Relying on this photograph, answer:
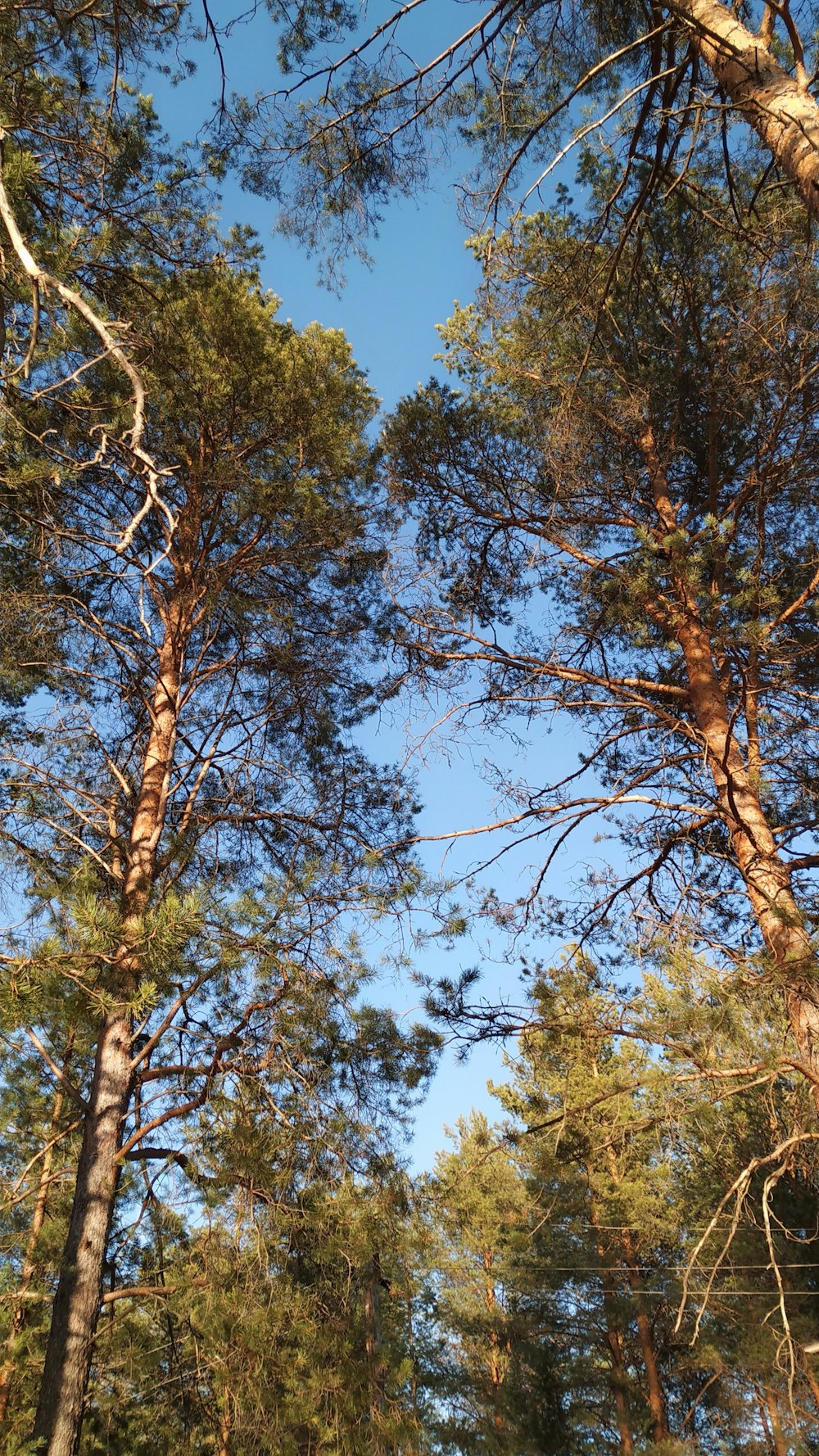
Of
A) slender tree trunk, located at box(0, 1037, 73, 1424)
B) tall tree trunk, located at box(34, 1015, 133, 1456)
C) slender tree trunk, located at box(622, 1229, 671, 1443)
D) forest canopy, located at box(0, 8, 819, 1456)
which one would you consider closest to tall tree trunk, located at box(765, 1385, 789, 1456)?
slender tree trunk, located at box(622, 1229, 671, 1443)

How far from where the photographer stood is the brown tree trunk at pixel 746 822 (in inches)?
141

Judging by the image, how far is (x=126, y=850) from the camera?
4.95 meters

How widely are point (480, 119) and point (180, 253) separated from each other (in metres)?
1.94

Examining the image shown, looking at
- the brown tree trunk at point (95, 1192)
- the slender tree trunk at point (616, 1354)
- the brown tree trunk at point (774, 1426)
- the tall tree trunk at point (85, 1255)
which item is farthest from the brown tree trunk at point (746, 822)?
the slender tree trunk at point (616, 1354)

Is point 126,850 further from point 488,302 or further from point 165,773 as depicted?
point 488,302

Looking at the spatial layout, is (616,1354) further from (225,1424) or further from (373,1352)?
(225,1424)

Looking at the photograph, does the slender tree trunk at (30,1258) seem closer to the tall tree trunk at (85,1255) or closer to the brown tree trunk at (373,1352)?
the tall tree trunk at (85,1255)

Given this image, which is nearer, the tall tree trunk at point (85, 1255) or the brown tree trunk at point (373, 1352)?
the tall tree trunk at point (85, 1255)

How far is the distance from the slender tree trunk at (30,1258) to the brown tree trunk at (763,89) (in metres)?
5.39

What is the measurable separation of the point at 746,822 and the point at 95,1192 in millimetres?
3590

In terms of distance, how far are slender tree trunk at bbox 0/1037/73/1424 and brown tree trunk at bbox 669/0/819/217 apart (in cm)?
539

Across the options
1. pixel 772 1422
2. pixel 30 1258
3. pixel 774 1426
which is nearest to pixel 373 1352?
pixel 30 1258

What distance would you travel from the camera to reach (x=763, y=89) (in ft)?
11.0

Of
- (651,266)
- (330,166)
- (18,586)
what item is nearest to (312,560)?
(18,586)
